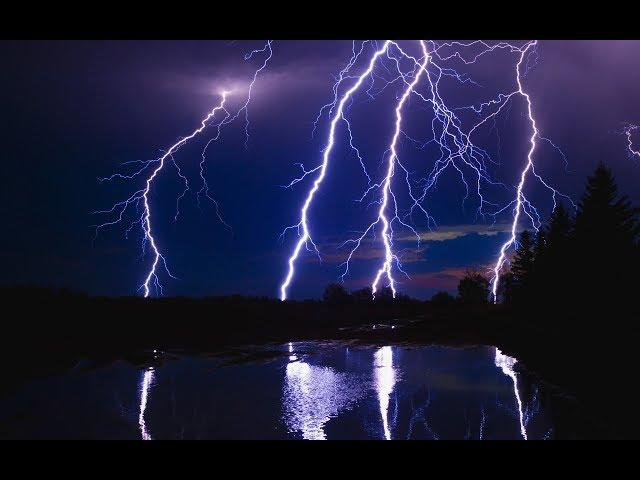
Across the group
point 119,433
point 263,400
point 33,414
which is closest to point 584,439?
point 263,400

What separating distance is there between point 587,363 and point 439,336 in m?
7.74

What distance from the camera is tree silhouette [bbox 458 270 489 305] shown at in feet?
200

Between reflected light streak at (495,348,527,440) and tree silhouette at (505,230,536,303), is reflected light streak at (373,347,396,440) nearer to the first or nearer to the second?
reflected light streak at (495,348,527,440)

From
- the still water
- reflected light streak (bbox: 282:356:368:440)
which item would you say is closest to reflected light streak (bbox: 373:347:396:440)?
the still water

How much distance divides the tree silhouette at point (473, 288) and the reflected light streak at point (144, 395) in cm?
5485

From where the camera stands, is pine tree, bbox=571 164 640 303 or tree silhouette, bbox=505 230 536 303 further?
tree silhouette, bbox=505 230 536 303

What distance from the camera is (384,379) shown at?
862 centimetres

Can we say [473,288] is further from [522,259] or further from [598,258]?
[598,258]

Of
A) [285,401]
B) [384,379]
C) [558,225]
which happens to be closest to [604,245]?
[558,225]

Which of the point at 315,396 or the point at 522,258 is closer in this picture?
the point at 315,396

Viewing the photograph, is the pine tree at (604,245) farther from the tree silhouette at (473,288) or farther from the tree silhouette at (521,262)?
the tree silhouette at (473,288)

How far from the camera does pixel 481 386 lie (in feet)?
26.1

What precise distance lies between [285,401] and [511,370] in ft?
17.0

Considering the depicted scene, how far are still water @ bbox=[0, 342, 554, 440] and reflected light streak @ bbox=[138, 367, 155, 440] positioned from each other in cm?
2
